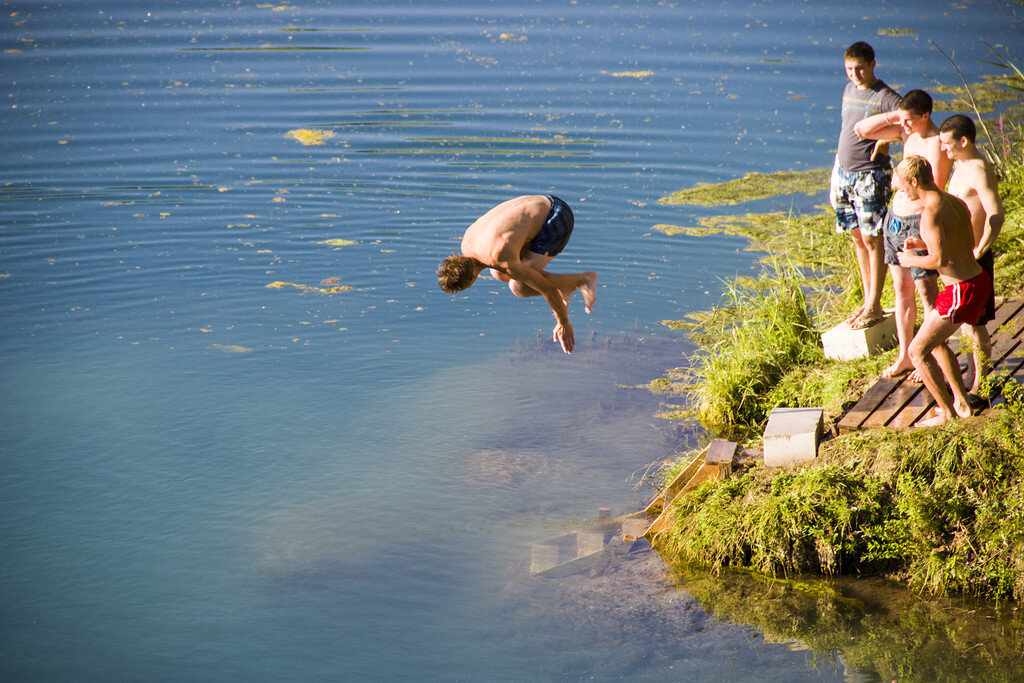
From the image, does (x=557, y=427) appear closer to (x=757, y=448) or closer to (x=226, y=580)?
(x=757, y=448)

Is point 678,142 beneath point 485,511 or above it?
above

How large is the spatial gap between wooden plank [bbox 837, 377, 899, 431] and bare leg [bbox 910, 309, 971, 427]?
36cm

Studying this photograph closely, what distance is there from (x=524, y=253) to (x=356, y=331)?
328 cm

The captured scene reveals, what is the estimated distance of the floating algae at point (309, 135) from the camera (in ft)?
46.5

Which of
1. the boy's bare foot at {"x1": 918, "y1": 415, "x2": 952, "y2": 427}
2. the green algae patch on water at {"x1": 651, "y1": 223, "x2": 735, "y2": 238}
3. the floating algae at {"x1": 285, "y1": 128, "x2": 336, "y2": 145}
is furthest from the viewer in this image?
the floating algae at {"x1": 285, "y1": 128, "x2": 336, "y2": 145}

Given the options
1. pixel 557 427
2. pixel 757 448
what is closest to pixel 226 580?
pixel 557 427

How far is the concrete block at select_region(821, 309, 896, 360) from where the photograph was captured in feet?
22.5

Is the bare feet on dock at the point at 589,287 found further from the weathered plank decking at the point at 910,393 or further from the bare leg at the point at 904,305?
the bare leg at the point at 904,305

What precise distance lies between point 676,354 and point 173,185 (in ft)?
24.4

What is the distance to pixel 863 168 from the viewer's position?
6.36 meters

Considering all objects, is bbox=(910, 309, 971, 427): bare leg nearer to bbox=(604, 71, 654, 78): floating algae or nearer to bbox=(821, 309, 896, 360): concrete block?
bbox=(821, 309, 896, 360): concrete block

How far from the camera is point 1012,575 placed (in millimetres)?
4992

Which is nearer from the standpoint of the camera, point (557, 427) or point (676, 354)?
point (557, 427)

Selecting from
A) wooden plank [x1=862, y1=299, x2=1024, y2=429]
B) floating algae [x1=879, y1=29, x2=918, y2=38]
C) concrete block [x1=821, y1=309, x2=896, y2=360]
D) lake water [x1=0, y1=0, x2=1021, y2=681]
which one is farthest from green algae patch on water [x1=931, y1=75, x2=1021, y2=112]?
wooden plank [x1=862, y1=299, x2=1024, y2=429]
